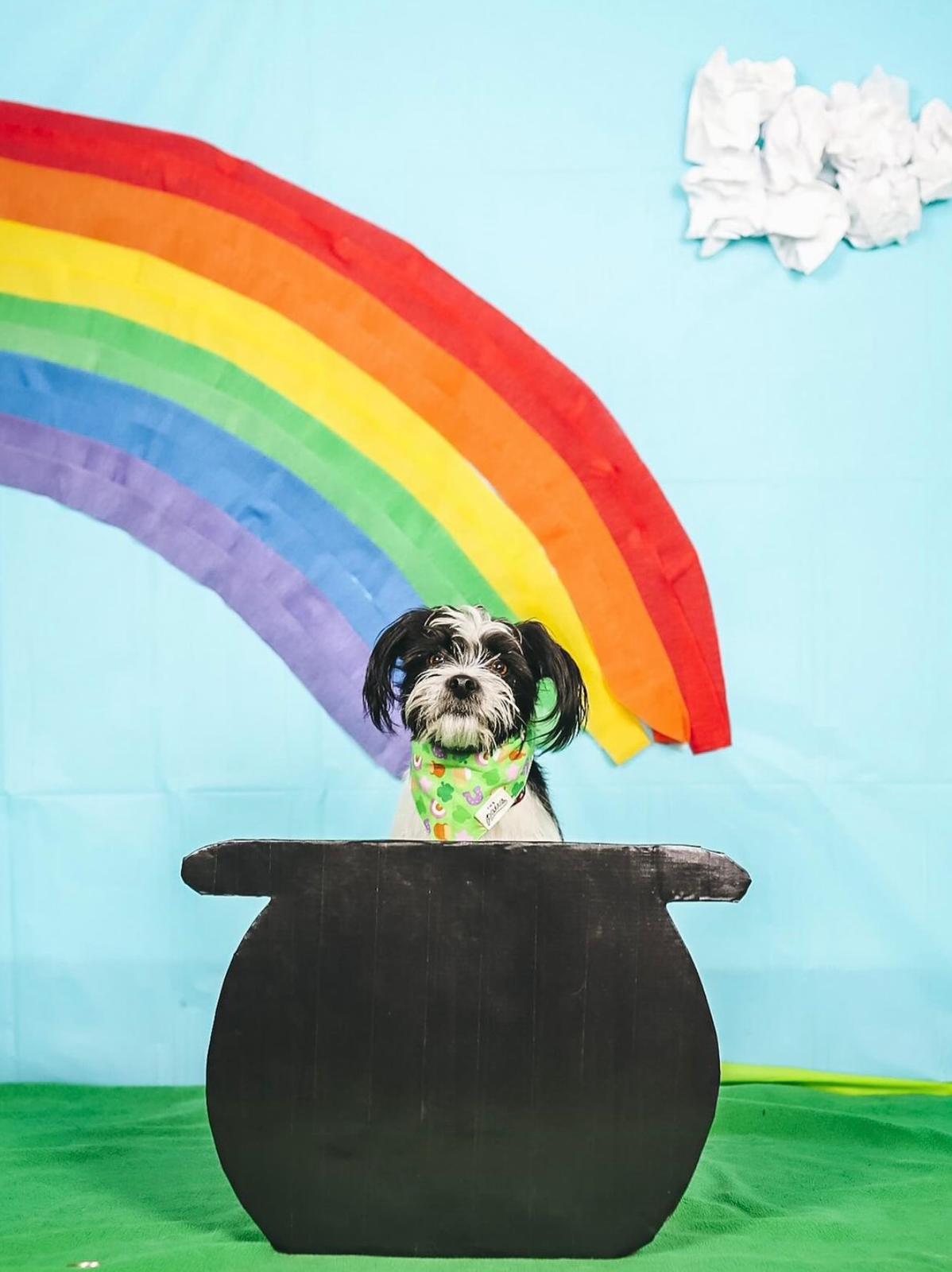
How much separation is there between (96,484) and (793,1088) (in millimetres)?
1965

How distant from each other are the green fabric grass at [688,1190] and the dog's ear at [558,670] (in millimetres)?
806

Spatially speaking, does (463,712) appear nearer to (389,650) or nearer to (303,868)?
(389,650)

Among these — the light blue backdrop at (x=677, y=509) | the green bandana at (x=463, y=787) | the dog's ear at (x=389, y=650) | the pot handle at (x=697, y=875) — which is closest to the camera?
the pot handle at (x=697, y=875)

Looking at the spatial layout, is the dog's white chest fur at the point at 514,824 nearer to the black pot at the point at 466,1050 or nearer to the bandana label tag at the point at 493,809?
the bandana label tag at the point at 493,809

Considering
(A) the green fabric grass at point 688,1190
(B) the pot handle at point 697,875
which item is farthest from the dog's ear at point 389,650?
(A) the green fabric grass at point 688,1190

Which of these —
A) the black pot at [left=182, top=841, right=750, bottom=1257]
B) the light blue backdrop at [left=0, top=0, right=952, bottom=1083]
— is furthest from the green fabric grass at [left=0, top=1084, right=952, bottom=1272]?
the light blue backdrop at [left=0, top=0, right=952, bottom=1083]

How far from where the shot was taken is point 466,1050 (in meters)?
1.83

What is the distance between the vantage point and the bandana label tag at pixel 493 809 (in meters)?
2.21

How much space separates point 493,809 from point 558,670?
11.1 inches

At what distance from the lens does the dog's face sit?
2.21 m

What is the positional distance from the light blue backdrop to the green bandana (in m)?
0.64

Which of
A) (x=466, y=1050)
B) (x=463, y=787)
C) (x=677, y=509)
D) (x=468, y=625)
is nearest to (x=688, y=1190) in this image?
(x=466, y=1050)

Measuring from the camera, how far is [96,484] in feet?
9.45

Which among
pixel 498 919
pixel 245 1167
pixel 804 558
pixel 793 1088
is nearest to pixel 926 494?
pixel 804 558
